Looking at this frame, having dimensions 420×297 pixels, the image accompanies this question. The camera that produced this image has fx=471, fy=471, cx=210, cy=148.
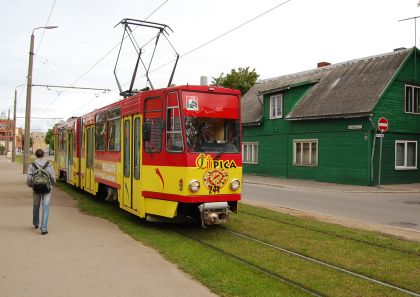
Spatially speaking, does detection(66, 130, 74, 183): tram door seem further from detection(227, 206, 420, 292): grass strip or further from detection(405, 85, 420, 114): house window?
detection(405, 85, 420, 114): house window

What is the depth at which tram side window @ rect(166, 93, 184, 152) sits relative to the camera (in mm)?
9352

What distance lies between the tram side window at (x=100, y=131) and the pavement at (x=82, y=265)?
3296 millimetres

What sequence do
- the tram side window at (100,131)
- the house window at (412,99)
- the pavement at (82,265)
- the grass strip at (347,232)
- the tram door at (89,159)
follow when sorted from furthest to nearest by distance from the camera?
1. the house window at (412,99)
2. the tram door at (89,159)
3. the tram side window at (100,131)
4. the grass strip at (347,232)
5. the pavement at (82,265)

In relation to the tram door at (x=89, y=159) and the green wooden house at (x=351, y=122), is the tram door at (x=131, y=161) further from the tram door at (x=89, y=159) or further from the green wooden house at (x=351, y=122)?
the green wooden house at (x=351, y=122)

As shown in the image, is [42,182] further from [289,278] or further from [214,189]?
[289,278]

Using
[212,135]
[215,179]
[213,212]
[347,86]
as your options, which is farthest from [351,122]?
[213,212]

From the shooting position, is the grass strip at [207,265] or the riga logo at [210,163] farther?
the riga logo at [210,163]

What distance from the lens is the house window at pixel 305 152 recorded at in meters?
26.6

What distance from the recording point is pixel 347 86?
2577 centimetres

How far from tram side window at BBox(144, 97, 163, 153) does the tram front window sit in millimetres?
733

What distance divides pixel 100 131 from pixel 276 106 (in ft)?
59.1

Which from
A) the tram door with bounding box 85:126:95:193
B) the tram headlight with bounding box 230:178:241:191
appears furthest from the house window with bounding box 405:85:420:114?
the tram headlight with bounding box 230:178:241:191

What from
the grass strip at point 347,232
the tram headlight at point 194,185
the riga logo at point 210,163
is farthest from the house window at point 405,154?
the tram headlight at point 194,185

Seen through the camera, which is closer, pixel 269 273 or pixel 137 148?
pixel 269 273
